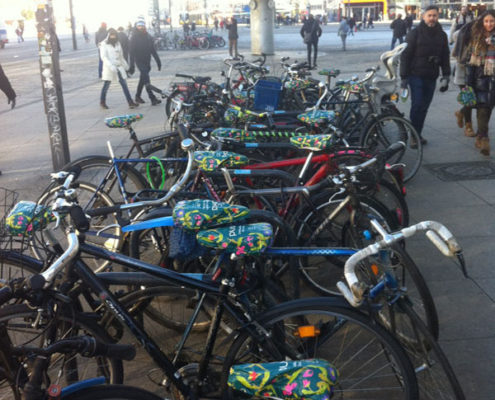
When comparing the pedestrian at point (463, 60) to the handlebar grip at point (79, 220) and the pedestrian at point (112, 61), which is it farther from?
the pedestrian at point (112, 61)

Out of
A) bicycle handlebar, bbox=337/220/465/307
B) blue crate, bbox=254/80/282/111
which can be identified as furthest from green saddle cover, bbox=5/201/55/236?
blue crate, bbox=254/80/282/111

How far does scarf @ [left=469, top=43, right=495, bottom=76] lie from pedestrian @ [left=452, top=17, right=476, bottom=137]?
0.16m

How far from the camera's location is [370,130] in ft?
20.6

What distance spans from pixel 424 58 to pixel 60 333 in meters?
6.07

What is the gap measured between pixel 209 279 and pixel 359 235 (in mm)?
1280

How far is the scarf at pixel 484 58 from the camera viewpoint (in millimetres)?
6859

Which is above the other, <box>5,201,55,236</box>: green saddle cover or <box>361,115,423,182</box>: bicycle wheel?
<box>5,201,55,236</box>: green saddle cover

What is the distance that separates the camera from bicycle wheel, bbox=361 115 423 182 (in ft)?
20.6

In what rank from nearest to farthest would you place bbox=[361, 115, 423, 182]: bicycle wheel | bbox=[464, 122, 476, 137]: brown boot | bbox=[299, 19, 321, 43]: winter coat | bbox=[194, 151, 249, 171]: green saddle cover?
bbox=[194, 151, 249, 171]: green saddle cover, bbox=[361, 115, 423, 182]: bicycle wheel, bbox=[464, 122, 476, 137]: brown boot, bbox=[299, 19, 321, 43]: winter coat

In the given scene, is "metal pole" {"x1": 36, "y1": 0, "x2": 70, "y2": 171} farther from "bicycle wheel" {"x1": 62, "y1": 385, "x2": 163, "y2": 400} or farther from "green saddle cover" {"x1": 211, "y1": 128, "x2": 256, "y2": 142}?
"bicycle wheel" {"x1": 62, "y1": 385, "x2": 163, "y2": 400}

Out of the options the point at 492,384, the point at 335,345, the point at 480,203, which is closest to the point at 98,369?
the point at 335,345

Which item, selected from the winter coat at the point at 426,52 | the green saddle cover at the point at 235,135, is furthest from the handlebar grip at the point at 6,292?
the winter coat at the point at 426,52

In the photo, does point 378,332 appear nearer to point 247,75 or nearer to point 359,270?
point 359,270

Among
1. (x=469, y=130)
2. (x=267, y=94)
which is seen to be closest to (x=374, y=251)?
(x=267, y=94)
